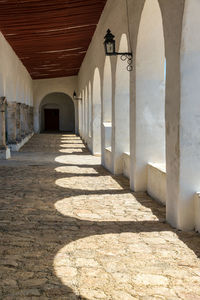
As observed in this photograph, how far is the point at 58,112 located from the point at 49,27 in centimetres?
2387

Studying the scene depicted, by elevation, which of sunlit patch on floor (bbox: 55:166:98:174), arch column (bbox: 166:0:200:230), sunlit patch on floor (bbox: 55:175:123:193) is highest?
arch column (bbox: 166:0:200:230)

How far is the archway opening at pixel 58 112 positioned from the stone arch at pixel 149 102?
1077 inches

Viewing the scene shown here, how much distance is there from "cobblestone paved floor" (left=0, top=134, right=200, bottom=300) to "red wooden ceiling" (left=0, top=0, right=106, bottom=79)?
4816 millimetres

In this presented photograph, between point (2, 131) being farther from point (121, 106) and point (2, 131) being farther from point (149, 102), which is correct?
point (149, 102)

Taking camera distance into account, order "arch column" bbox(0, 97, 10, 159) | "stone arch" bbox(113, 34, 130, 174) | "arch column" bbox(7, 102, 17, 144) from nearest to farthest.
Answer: "stone arch" bbox(113, 34, 130, 174) < "arch column" bbox(0, 97, 10, 159) < "arch column" bbox(7, 102, 17, 144)

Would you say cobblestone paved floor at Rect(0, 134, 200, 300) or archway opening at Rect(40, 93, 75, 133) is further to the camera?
archway opening at Rect(40, 93, 75, 133)

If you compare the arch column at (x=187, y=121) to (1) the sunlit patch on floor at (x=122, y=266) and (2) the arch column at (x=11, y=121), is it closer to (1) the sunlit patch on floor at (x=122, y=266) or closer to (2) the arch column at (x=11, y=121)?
(1) the sunlit patch on floor at (x=122, y=266)

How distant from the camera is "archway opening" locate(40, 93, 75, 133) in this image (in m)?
34.5

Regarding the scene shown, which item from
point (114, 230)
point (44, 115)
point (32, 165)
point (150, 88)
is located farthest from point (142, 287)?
point (44, 115)

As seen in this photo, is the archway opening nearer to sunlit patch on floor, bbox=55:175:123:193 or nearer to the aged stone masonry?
the aged stone masonry

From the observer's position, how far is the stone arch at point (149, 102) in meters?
6.91

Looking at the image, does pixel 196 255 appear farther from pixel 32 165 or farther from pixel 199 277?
pixel 32 165

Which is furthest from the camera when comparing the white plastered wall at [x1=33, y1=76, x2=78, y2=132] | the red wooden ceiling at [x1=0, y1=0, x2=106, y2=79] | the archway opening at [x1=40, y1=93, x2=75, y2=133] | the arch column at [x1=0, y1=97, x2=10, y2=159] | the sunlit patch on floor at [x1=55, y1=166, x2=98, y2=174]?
the archway opening at [x1=40, y1=93, x2=75, y2=133]

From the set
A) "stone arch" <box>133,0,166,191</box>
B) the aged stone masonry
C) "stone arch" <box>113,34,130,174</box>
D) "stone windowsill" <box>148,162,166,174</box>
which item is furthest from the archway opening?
"stone windowsill" <box>148,162,166,174</box>
